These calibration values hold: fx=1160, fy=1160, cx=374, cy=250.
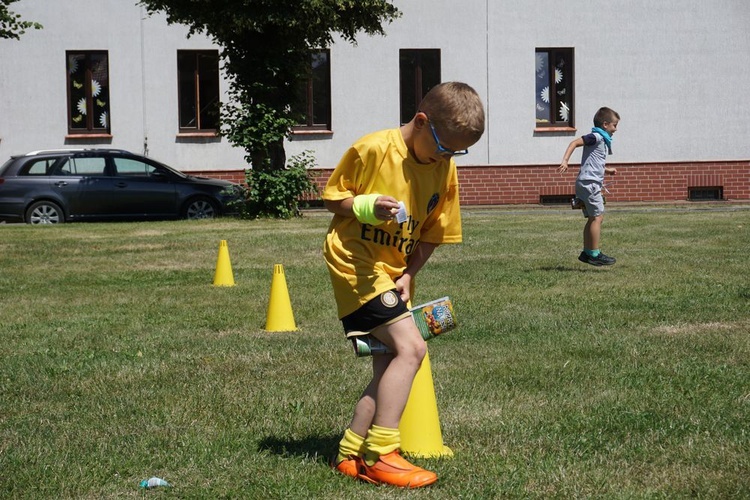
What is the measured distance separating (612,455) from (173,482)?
183 centimetres

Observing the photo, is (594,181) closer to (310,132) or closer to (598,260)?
(598,260)

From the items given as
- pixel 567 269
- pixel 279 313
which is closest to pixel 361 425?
pixel 279 313

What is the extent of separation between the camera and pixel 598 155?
12617 mm

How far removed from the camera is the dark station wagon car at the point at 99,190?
839 inches

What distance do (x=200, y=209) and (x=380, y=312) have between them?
17606mm

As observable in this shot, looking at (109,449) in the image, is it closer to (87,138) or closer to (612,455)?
(612,455)

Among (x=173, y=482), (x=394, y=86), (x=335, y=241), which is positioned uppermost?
(x=394, y=86)

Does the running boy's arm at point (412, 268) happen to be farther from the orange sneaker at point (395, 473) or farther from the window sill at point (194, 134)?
the window sill at point (194, 134)

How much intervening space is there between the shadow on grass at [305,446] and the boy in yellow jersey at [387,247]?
21 cm

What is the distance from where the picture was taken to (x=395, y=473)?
14.8 ft

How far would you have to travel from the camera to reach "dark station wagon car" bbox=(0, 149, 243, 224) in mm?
21312

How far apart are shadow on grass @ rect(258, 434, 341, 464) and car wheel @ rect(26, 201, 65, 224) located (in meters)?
17.0

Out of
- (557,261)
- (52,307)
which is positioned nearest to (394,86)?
(557,261)

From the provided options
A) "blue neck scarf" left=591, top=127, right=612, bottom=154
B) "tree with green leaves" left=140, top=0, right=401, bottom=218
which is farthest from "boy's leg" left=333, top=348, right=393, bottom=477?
"tree with green leaves" left=140, top=0, right=401, bottom=218
